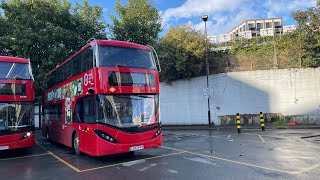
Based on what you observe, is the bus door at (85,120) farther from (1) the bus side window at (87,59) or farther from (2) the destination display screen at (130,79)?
(1) the bus side window at (87,59)

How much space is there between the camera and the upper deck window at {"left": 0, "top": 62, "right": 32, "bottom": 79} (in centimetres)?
1284

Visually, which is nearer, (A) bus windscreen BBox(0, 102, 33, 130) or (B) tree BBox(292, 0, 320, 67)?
(A) bus windscreen BBox(0, 102, 33, 130)

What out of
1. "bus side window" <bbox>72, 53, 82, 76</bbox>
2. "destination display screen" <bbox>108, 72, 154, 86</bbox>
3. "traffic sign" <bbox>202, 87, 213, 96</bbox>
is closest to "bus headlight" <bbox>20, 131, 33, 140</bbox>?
"bus side window" <bbox>72, 53, 82, 76</bbox>

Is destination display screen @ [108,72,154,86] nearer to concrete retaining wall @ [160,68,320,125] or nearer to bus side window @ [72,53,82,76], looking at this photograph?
bus side window @ [72,53,82,76]

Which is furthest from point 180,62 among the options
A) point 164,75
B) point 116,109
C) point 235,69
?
point 116,109

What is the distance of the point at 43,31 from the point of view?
882 inches

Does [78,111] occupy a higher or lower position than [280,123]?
higher

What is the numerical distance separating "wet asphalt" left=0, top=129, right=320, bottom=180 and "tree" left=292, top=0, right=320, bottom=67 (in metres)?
11.8

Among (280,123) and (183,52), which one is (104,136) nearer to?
(280,123)

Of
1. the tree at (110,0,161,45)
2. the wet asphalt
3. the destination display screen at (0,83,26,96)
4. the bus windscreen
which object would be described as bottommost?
the wet asphalt

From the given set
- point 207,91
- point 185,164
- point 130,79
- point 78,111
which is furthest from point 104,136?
point 207,91

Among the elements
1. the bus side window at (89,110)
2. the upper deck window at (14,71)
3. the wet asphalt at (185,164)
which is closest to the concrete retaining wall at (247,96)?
the wet asphalt at (185,164)

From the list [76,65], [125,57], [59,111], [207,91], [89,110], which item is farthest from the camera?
[207,91]

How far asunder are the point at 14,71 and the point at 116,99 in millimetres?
5474
